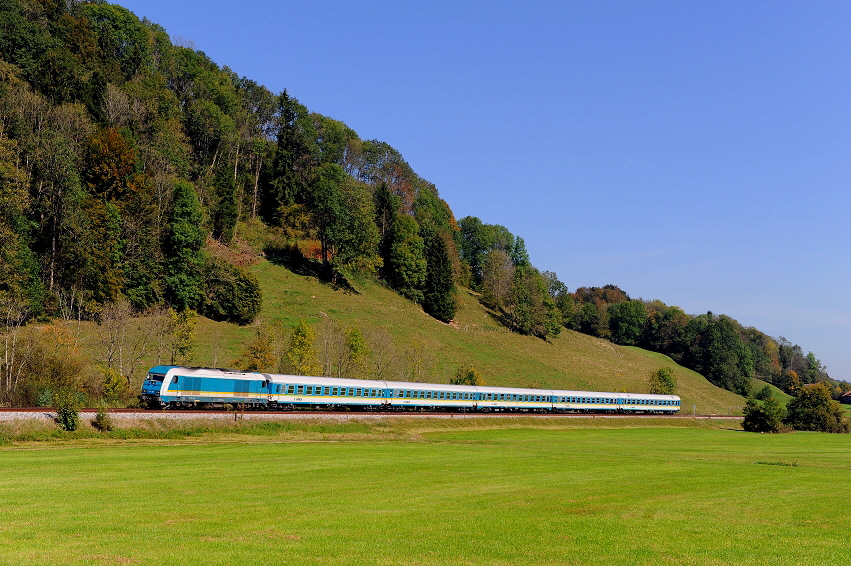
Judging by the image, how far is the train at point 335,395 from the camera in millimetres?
49562

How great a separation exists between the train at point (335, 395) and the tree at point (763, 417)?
15.4 m

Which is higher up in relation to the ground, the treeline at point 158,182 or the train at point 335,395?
the treeline at point 158,182

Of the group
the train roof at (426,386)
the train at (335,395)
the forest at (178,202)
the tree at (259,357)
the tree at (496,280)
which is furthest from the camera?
the tree at (496,280)

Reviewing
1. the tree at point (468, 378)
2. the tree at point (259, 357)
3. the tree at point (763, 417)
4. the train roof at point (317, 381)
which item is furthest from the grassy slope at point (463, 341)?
the tree at point (763, 417)

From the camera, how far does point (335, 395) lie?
59938mm

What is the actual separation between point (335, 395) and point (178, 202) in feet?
139

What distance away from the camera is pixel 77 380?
50.3m

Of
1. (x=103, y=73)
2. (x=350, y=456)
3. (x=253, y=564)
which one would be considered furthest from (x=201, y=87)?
(x=253, y=564)

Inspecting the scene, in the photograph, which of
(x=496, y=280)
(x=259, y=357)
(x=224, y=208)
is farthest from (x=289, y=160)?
(x=259, y=357)

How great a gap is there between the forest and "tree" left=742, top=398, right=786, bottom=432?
57.7 metres

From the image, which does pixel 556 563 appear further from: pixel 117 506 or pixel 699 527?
pixel 117 506

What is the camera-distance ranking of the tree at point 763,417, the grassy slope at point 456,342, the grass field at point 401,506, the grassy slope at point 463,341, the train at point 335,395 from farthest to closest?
1. the grassy slope at point 463,341
2. the grassy slope at point 456,342
3. the tree at point 763,417
4. the train at point 335,395
5. the grass field at point 401,506

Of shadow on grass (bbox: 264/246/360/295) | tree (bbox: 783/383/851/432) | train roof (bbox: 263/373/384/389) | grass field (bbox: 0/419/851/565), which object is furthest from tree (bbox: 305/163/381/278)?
grass field (bbox: 0/419/851/565)

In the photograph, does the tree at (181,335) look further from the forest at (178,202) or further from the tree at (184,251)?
the tree at (184,251)
